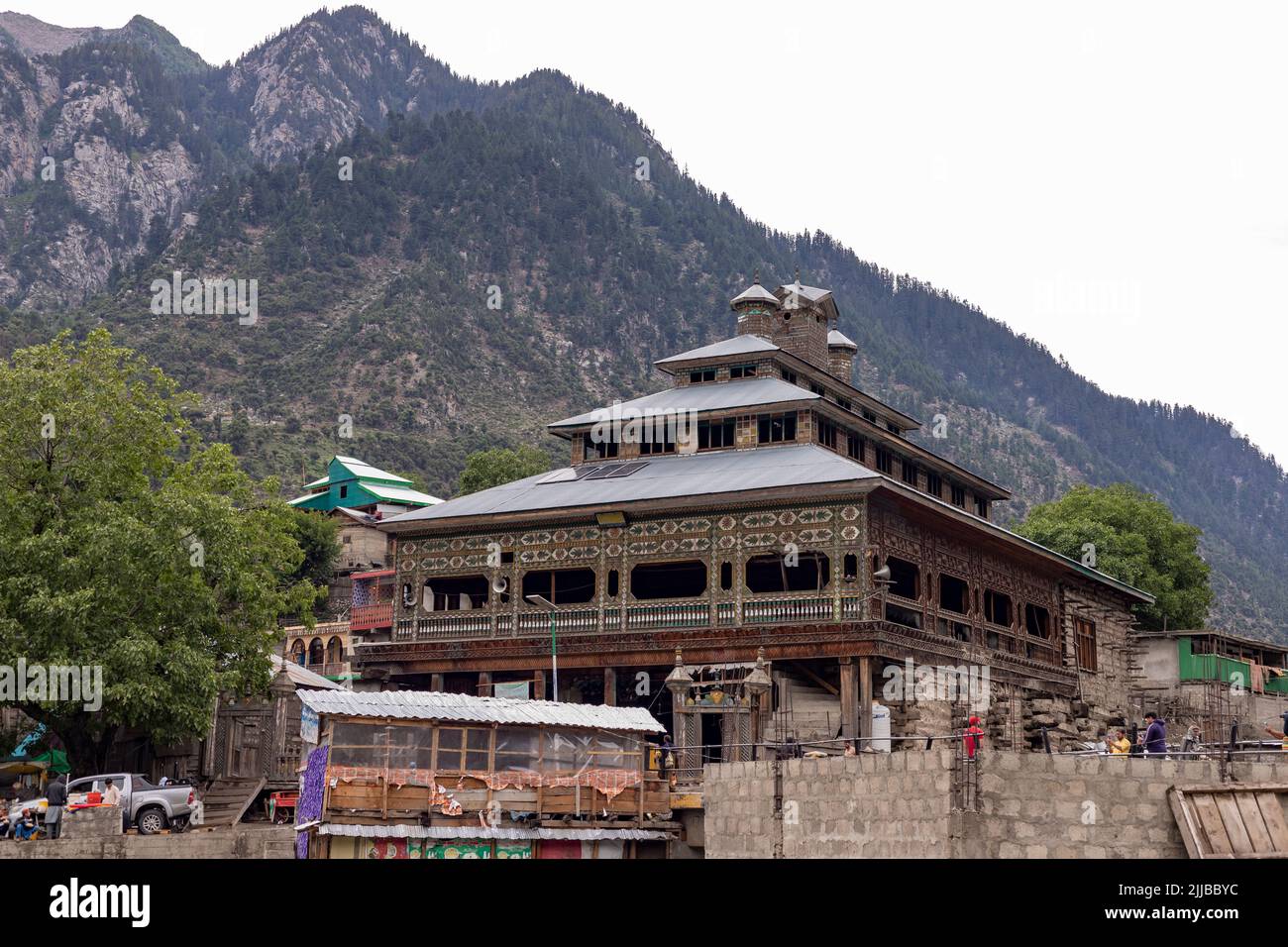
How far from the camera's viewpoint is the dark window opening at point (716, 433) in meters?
55.4

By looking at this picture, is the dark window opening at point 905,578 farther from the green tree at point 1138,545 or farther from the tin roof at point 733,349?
the green tree at point 1138,545

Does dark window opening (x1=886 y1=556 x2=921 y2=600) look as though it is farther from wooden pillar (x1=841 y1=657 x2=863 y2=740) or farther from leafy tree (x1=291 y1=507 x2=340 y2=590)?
leafy tree (x1=291 y1=507 x2=340 y2=590)

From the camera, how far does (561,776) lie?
37.1m

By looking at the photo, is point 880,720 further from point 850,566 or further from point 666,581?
point 666,581

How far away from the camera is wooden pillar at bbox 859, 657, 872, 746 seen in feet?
151

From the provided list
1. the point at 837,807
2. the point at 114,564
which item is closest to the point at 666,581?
the point at 114,564

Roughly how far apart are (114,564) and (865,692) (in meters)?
20.0

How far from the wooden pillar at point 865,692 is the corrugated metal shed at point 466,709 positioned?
8913 mm

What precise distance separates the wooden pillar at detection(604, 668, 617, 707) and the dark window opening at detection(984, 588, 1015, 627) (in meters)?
12.6
